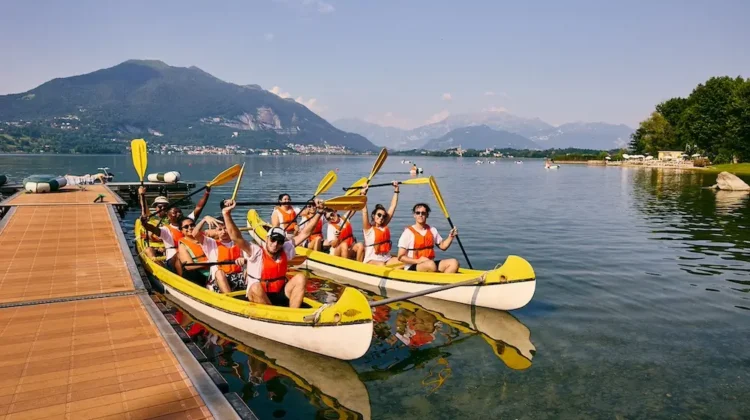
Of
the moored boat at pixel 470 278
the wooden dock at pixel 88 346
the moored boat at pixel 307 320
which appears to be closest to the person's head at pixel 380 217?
the moored boat at pixel 470 278

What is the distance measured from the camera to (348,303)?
7.14 meters

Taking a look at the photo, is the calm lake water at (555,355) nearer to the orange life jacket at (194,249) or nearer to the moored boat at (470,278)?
the moored boat at (470,278)

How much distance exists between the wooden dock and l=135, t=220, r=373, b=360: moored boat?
119 cm

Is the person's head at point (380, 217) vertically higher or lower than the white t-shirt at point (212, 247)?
higher

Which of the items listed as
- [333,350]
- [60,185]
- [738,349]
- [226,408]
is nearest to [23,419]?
[226,408]

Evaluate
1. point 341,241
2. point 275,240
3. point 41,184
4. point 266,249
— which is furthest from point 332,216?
point 41,184

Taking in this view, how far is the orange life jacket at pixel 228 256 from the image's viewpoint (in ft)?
32.4

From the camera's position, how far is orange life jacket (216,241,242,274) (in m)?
9.88

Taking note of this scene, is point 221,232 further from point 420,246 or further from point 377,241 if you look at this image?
point 420,246

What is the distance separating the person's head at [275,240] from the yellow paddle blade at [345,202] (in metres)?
2.30

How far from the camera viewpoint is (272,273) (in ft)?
27.1

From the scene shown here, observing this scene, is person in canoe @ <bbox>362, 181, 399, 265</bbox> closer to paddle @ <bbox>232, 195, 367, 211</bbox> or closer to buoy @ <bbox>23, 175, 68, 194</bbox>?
paddle @ <bbox>232, 195, 367, 211</bbox>

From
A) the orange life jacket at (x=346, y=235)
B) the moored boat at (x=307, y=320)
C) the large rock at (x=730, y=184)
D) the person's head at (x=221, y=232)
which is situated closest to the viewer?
the moored boat at (x=307, y=320)

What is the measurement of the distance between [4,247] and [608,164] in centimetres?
11037
